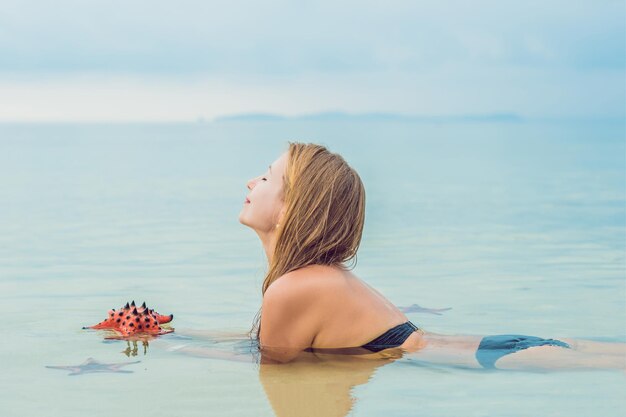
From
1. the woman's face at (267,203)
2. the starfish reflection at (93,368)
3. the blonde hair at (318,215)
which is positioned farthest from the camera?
the woman's face at (267,203)

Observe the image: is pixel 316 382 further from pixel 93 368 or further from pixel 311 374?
pixel 93 368

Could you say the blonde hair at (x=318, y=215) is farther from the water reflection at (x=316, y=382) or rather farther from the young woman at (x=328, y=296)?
the water reflection at (x=316, y=382)

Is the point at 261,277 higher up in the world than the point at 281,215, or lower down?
lower down

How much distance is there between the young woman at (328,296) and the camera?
17.5 feet

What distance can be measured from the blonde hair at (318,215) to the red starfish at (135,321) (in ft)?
2.53

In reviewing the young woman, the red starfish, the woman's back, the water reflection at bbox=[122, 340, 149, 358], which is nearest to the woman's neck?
the young woman

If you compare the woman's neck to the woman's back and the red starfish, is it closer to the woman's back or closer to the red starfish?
the woman's back

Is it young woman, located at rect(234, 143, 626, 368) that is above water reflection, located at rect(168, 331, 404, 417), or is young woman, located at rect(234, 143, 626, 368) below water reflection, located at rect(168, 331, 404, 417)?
above

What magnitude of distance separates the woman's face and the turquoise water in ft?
2.28

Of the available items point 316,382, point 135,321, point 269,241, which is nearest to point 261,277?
point 135,321

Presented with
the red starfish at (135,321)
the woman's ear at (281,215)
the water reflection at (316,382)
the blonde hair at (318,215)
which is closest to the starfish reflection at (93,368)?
the red starfish at (135,321)

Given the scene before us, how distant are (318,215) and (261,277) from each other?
3.28 meters

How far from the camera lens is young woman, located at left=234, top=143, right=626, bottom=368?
211 inches

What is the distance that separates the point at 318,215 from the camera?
17.9 ft
